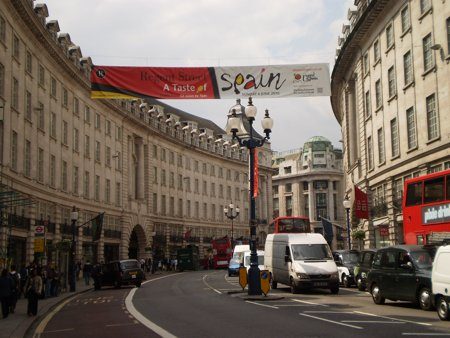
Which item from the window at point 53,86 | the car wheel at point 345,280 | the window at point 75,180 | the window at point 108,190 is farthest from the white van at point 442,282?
the window at point 108,190

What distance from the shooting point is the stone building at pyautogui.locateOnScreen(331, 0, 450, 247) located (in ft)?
105

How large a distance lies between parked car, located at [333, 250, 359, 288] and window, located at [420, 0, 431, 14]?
520 inches

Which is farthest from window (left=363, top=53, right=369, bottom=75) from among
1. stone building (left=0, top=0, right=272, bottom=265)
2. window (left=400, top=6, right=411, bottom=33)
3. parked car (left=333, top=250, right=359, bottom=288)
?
stone building (left=0, top=0, right=272, bottom=265)

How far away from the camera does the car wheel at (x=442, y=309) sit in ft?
50.6

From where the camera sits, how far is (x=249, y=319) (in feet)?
54.0

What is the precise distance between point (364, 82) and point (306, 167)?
8820 cm

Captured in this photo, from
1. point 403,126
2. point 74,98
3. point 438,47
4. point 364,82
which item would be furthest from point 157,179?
point 438,47

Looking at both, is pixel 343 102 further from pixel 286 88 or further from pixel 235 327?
pixel 235 327

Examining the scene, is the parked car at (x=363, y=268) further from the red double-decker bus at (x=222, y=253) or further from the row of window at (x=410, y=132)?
the red double-decker bus at (x=222, y=253)

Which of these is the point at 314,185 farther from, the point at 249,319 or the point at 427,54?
the point at 249,319

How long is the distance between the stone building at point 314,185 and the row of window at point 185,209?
3389 centimetres

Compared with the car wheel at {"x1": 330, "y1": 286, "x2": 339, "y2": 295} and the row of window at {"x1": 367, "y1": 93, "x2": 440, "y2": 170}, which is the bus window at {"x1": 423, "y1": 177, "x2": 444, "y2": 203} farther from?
the row of window at {"x1": 367, "y1": 93, "x2": 440, "y2": 170}

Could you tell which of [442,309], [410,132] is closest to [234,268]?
[410,132]

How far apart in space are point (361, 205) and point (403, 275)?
22569mm
